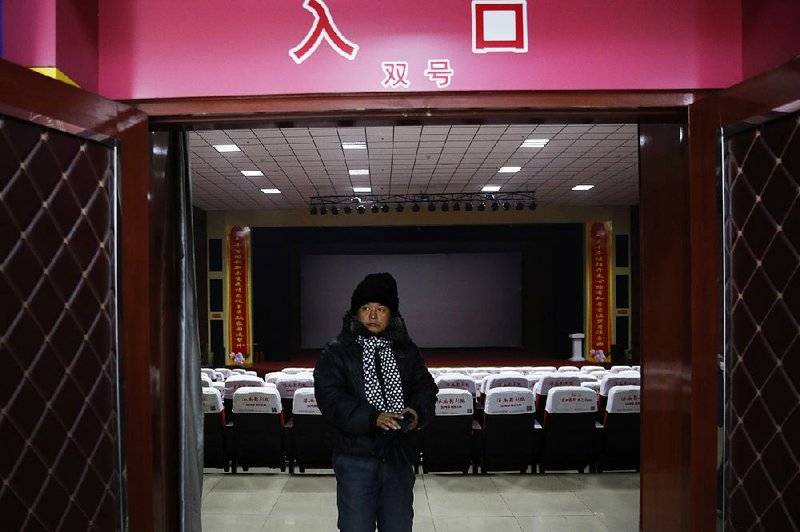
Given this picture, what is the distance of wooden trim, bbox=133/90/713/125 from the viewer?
2217 mm

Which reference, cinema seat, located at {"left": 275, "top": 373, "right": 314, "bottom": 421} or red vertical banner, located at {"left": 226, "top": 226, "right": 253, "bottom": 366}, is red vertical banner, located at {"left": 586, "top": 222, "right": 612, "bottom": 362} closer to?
red vertical banner, located at {"left": 226, "top": 226, "right": 253, "bottom": 366}

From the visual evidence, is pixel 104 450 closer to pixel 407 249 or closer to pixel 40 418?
pixel 40 418

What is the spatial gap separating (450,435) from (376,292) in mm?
2554

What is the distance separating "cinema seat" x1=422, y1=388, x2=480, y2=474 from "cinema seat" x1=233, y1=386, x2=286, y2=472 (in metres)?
1.12

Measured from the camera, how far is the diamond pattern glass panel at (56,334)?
1696 millimetres

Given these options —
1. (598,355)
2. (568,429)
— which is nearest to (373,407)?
(568,429)

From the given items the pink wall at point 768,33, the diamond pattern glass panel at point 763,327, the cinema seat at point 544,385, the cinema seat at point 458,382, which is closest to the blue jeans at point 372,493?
the diamond pattern glass panel at point 763,327

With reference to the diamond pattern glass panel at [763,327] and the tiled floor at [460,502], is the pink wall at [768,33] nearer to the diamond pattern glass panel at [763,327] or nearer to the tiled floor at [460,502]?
the diamond pattern glass panel at [763,327]

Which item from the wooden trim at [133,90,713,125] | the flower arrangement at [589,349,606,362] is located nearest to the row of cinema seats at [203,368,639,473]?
the wooden trim at [133,90,713,125]

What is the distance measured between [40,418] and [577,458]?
401 cm

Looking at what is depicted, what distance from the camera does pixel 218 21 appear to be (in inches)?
88.0

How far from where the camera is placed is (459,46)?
2230mm

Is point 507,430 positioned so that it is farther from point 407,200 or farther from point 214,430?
point 407,200

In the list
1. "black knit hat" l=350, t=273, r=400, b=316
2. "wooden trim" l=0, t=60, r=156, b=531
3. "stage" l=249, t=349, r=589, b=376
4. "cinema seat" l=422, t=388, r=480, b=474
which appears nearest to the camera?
"wooden trim" l=0, t=60, r=156, b=531
